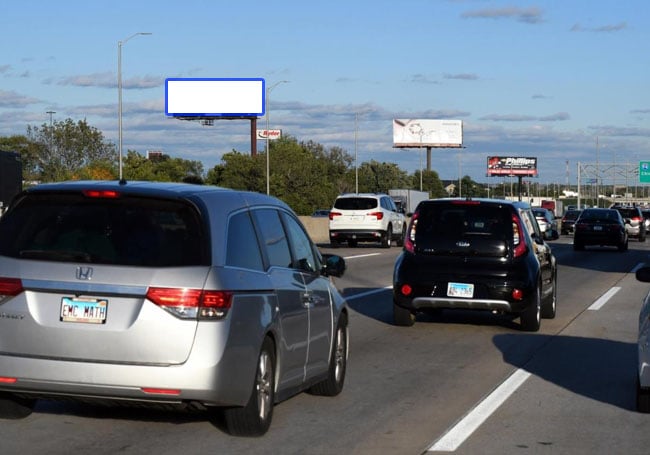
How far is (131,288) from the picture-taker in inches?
311

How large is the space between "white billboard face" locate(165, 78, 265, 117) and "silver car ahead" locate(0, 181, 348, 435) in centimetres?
8998

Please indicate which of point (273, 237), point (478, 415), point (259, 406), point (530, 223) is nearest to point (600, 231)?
point (530, 223)

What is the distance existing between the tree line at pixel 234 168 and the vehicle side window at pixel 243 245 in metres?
3.11

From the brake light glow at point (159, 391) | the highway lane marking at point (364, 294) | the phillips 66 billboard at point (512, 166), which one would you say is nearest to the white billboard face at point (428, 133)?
the phillips 66 billboard at point (512, 166)

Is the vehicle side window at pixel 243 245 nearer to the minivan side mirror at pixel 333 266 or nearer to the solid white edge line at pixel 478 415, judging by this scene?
the minivan side mirror at pixel 333 266

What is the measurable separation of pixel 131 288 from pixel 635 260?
33.6 meters

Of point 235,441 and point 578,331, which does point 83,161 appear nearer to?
point 578,331

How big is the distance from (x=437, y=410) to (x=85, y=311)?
344 cm

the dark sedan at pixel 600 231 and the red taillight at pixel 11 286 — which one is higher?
the red taillight at pixel 11 286

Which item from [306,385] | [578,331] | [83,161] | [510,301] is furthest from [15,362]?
[83,161]

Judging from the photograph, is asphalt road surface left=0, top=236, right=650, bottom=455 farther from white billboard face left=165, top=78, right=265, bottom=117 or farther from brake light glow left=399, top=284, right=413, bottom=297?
white billboard face left=165, top=78, right=265, bottom=117

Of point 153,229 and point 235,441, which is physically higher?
point 153,229

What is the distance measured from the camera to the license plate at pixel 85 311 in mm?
7930

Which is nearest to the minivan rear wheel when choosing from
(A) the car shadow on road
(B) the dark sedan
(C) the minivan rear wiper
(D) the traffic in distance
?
(D) the traffic in distance
